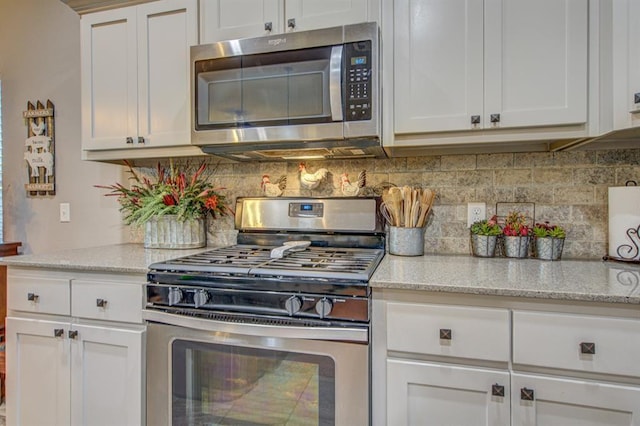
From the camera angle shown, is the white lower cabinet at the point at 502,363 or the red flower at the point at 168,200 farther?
the red flower at the point at 168,200

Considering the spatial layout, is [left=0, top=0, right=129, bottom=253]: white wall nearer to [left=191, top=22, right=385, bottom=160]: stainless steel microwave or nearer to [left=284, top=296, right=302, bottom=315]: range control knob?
[left=191, top=22, right=385, bottom=160]: stainless steel microwave

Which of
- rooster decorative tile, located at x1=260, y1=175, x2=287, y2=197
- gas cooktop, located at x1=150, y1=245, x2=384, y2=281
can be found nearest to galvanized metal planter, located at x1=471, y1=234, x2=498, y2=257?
gas cooktop, located at x1=150, y1=245, x2=384, y2=281

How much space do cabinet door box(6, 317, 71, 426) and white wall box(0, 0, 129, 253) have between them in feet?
2.47

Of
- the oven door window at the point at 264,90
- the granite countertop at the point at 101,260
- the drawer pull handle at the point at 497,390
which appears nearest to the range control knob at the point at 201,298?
the granite countertop at the point at 101,260

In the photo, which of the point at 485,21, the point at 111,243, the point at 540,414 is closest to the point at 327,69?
the point at 485,21

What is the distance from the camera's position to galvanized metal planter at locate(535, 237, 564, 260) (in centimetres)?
152

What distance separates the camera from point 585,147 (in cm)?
152

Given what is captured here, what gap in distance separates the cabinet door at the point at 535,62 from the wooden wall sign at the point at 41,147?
250cm

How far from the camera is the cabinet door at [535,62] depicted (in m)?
1.31

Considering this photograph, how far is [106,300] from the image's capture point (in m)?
1.45

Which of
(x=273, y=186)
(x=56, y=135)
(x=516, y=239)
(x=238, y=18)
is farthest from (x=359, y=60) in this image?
(x=56, y=135)

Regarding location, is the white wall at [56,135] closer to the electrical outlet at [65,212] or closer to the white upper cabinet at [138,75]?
the electrical outlet at [65,212]

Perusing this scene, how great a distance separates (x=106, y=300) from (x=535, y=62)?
6.29ft

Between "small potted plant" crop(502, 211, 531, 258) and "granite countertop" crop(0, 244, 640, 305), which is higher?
"small potted plant" crop(502, 211, 531, 258)
